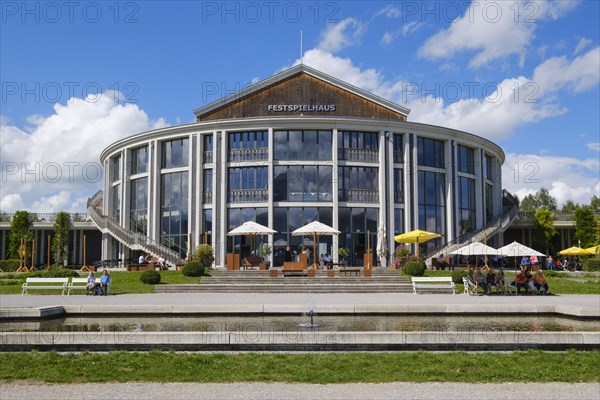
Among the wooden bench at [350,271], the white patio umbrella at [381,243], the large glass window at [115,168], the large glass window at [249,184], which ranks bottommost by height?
the wooden bench at [350,271]

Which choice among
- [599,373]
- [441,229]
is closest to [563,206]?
[441,229]

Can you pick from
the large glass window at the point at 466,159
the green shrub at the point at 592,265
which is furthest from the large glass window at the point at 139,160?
the green shrub at the point at 592,265

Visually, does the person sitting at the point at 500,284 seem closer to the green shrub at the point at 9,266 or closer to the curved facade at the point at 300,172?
the curved facade at the point at 300,172

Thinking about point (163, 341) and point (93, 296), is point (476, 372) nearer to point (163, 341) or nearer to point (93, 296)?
Result: point (163, 341)

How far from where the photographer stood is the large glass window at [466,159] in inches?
1864

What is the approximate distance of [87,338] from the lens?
11.7 m

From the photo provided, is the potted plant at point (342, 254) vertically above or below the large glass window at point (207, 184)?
below

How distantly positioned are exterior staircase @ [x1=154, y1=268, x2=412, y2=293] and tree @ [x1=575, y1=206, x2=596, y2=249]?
27.6m

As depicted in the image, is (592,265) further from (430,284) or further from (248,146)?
(248,146)

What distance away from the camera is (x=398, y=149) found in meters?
43.8

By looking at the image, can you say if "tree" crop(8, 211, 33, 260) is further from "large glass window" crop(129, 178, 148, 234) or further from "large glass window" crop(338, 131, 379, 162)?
"large glass window" crop(338, 131, 379, 162)

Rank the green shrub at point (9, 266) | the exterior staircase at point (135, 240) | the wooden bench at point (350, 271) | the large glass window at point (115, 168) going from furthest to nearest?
the large glass window at point (115, 168)
the green shrub at point (9, 266)
the exterior staircase at point (135, 240)
the wooden bench at point (350, 271)

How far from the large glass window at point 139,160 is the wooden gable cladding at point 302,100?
18.5 ft

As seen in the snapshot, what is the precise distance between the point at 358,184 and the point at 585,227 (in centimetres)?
2331
